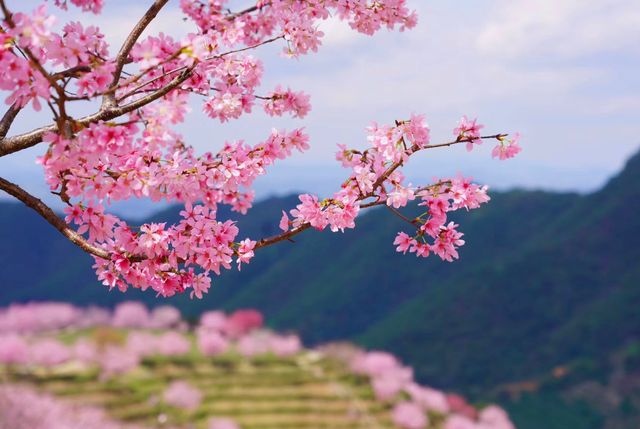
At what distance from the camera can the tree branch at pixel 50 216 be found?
512 cm

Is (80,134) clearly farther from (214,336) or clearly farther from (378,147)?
(214,336)

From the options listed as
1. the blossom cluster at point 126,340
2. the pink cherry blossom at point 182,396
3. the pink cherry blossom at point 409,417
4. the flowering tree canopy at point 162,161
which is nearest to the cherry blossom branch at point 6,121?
the flowering tree canopy at point 162,161

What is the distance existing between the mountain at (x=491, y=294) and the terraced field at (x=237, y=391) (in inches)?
1127

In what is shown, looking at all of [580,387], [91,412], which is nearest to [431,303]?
[580,387]

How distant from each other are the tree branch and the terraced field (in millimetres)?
37075

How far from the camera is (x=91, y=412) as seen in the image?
37.1 metres

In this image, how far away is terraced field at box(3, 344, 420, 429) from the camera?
41.6m

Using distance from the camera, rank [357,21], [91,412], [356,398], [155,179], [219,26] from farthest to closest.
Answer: [356,398], [91,412], [357,21], [219,26], [155,179]

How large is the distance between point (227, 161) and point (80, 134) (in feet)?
4.06

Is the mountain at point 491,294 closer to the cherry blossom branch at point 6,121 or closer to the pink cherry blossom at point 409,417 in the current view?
the pink cherry blossom at point 409,417

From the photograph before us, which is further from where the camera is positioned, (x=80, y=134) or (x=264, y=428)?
(x=264, y=428)

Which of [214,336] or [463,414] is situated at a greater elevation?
[214,336]

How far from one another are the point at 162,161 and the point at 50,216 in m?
0.94

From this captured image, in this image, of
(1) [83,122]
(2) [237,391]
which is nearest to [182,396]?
(2) [237,391]
